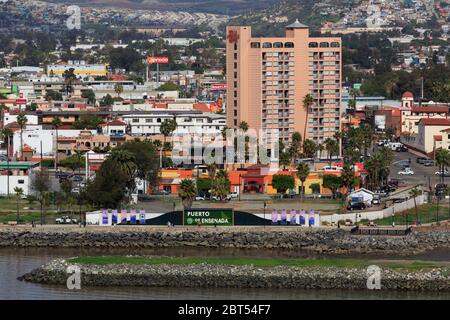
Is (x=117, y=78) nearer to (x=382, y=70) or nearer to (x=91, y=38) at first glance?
(x=382, y=70)

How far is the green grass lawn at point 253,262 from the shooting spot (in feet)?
115

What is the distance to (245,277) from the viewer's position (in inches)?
1345

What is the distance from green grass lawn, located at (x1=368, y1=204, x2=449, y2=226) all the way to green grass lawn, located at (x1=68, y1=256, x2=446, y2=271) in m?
7.15

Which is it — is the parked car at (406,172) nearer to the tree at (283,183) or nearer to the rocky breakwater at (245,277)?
the tree at (283,183)

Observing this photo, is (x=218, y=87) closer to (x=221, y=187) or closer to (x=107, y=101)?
(x=107, y=101)

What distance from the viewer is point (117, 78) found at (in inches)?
4279

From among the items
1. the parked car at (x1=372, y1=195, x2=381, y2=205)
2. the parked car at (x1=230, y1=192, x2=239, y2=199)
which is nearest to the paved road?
the parked car at (x1=372, y1=195, x2=381, y2=205)

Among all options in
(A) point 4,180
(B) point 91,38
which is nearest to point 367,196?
(A) point 4,180

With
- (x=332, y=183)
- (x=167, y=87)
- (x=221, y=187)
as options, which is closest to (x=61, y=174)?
(x=221, y=187)

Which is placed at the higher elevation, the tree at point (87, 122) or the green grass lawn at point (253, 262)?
the tree at point (87, 122)

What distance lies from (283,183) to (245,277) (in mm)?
16857

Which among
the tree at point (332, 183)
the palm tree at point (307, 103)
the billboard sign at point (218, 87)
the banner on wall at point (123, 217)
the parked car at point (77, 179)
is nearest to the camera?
the banner on wall at point (123, 217)

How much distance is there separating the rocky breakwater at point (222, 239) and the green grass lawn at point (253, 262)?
11.9 ft

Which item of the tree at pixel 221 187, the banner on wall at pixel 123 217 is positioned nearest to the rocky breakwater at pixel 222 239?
the banner on wall at pixel 123 217
